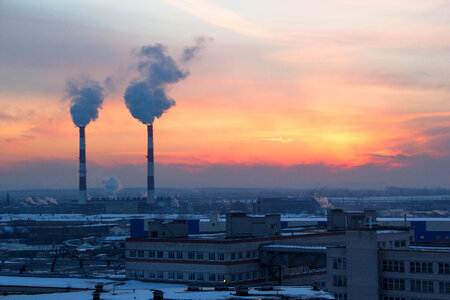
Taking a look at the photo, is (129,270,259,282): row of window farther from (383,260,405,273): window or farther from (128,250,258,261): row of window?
(383,260,405,273): window

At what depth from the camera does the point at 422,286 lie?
145 ft

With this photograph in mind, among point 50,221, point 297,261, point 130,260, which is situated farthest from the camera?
point 50,221

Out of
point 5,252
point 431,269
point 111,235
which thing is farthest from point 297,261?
point 111,235

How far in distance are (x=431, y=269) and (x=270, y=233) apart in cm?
2214

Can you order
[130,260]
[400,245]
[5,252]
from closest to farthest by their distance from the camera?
1. [400,245]
2. [130,260]
3. [5,252]

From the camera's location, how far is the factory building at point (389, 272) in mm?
43906

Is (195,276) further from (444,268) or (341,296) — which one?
(444,268)

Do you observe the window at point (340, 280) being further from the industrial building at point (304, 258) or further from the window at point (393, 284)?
the window at point (393, 284)

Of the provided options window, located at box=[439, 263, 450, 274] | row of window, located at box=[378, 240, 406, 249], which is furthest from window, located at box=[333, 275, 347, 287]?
window, located at box=[439, 263, 450, 274]

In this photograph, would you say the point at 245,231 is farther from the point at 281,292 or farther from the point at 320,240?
the point at 281,292

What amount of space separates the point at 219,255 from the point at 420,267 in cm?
1801

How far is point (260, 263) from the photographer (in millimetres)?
58875

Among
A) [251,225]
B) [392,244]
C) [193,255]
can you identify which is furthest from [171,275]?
[392,244]

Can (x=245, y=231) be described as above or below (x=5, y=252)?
above
